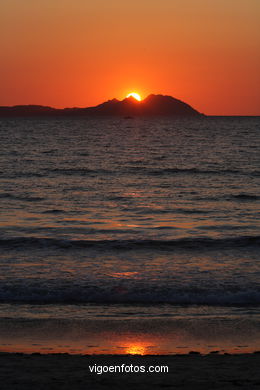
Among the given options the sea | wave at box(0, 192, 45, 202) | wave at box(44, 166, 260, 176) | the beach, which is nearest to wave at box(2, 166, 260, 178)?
wave at box(44, 166, 260, 176)

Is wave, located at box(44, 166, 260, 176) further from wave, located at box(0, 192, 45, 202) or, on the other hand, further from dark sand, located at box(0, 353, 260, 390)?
dark sand, located at box(0, 353, 260, 390)

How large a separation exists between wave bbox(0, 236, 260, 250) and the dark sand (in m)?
9.10

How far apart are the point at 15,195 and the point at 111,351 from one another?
2140 centimetres

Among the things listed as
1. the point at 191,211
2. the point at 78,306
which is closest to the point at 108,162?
the point at 191,211

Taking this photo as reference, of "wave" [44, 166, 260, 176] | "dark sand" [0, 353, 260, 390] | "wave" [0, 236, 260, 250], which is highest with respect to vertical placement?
"dark sand" [0, 353, 260, 390]

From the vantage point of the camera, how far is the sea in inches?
372

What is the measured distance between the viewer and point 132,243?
1792 cm

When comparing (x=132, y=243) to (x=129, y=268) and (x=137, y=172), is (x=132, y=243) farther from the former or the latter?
(x=137, y=172)

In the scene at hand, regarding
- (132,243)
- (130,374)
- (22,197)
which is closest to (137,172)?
(22,197)

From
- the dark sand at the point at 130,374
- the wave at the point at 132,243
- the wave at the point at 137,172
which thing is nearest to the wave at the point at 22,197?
the wave at the point at 132,243

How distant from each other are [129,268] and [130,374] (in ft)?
23.2

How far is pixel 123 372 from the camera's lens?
764 cm

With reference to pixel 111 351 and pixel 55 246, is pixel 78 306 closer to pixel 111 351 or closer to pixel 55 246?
pixel 111 351

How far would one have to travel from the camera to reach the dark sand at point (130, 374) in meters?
7.11
